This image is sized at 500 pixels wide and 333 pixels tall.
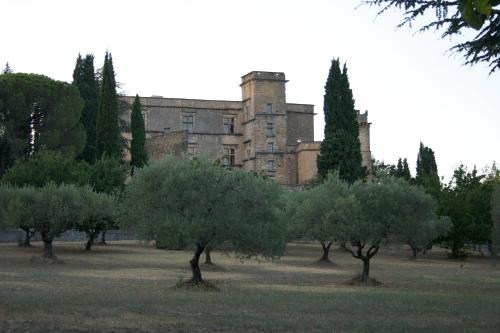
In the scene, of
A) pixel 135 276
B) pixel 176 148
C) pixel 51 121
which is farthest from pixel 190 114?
pixel 135 276

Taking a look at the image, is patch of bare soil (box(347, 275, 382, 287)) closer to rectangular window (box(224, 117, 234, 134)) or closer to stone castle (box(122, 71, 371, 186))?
stone castle (box(122, 71, 371, 186))

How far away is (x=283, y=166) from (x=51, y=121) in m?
34.7

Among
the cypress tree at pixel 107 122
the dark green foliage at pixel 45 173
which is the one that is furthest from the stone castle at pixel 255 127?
the dark green foliage at pixel 45 173

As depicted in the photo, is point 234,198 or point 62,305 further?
point 234,198

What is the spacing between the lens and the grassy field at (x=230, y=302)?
1466 centimetres

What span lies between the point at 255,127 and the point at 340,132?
85.4ft

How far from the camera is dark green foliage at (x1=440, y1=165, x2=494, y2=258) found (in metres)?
59.6

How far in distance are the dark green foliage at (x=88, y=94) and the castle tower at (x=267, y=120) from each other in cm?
2589

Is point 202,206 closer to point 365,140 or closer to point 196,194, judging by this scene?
point 196,194

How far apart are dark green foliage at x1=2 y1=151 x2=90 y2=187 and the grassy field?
9.42 metres

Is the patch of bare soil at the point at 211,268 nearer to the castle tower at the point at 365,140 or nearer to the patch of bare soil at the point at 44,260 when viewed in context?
the patch of bare soil at the point at 44,260

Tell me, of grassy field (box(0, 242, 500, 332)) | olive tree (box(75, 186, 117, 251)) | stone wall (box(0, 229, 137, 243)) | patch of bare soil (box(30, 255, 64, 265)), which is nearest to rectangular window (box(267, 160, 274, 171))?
stone wall (box(0, 229, 137, 243))

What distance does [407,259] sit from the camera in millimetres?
58844

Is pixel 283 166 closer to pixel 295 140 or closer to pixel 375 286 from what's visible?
pixel 295 140
